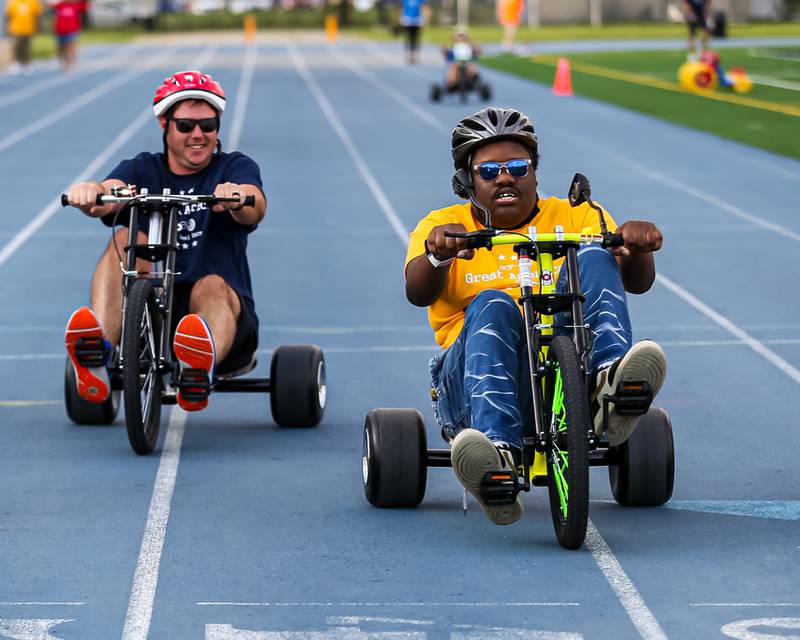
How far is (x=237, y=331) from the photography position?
756 centimetres

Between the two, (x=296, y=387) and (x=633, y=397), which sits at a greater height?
(x=633, y=397)

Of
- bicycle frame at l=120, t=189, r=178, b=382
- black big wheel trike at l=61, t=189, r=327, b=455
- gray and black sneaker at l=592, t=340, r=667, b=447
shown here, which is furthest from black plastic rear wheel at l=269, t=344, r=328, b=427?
gray and black sneaker at l=592, t=340, r=667, b=447

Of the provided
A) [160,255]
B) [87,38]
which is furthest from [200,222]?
[87,38]

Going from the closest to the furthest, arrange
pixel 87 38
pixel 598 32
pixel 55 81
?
pixel 55 81 < pixel 598 32 < pixel 87 38

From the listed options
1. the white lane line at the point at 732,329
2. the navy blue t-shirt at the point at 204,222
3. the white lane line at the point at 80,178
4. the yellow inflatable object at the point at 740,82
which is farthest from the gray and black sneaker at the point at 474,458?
the yellow inflatable object at the point at 740,82

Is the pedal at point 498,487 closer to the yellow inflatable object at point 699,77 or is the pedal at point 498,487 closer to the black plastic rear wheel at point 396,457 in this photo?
the black plastic rear wheel at point 396,457

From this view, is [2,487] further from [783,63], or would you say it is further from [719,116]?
[783,63]

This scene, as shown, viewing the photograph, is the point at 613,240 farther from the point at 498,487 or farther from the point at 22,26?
→ the point at 22,26

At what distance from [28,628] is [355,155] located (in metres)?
17.0

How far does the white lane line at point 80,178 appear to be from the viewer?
46.5 feet

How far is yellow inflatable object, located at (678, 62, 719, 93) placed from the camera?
101 ft

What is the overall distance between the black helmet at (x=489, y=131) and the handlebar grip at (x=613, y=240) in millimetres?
525

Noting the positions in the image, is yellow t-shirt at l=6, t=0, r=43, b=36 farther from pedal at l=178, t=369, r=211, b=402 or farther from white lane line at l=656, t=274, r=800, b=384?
pedal at l=178, t=369, r=211, b=402

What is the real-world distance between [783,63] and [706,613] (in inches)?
1387
